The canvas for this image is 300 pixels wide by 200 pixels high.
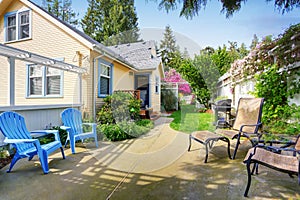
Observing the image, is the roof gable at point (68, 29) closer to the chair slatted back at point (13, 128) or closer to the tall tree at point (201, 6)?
the chair slatted back at point (13, 128)

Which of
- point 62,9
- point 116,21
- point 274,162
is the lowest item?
point 274,162

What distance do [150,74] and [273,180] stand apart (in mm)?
6653

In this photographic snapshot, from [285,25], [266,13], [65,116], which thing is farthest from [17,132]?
[285,25]

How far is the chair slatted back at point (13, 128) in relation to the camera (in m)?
2.68

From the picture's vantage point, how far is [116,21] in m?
8.87

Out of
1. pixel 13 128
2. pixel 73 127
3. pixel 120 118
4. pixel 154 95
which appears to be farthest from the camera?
pixel 154 95

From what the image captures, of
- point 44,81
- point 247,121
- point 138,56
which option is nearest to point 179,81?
point 138,56

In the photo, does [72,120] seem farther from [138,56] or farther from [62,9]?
[62,9]

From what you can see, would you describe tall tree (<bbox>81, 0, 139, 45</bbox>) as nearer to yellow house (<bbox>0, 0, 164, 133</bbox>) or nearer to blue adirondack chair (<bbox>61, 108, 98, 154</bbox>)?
yellow house (<bbox>0, 0, 164, 133</bbox>)

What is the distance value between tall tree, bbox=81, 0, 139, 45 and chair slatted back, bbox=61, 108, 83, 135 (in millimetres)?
3844

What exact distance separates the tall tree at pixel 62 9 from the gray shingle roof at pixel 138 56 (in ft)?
39.9

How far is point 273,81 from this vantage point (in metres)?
4.50

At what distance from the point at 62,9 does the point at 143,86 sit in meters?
14.1

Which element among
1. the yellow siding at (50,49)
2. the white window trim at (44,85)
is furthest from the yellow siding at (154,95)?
the white window trim at (44,85)
